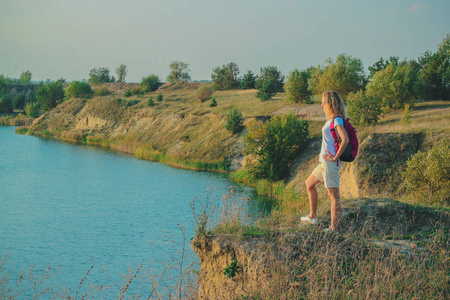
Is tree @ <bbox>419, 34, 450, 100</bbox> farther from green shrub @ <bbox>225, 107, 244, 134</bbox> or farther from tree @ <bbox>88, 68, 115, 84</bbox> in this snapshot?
tree @ <bbox>88, 68, 115, 84</bbox>

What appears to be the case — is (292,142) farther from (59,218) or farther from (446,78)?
(446,78)

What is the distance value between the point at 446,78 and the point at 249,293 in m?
43.9

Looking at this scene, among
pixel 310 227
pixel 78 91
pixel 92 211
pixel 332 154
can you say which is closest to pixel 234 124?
pixel 92 211

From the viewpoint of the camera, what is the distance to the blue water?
15414 millimetres

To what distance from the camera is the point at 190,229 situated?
18422 mm

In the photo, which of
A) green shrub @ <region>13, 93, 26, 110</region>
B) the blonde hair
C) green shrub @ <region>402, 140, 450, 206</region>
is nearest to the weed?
the blonde hair

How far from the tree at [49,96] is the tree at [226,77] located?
97.5 feet

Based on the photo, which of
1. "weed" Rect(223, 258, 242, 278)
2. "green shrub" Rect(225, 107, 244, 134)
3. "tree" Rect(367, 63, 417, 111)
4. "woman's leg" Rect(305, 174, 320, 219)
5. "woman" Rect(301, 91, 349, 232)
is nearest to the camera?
"weed" Rect(223, 258, 242, 278)

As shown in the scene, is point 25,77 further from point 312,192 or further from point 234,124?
point 312,192

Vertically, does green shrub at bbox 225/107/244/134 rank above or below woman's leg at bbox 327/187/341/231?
above

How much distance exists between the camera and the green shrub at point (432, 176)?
1584 centimetres

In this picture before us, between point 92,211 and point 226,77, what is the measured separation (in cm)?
6220

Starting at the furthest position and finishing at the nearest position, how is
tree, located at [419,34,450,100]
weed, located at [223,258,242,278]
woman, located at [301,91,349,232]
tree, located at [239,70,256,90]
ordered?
tree, located at [239,70,256,90]
tree, located at [419,34,450,100]
woman, located at [301,91,349,232]
weed, located at [223,258,242,278]

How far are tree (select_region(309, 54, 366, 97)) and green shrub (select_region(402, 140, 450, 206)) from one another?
2831 centimetres
